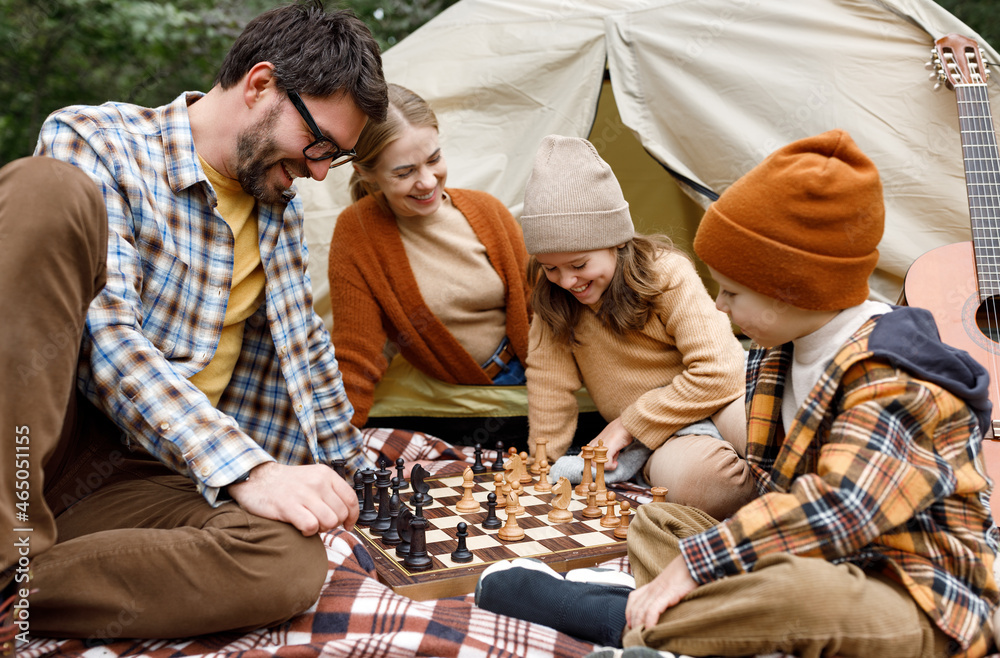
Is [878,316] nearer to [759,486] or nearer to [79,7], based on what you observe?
[759,486]

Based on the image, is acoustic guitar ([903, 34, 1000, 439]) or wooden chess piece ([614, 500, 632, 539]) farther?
acoustic guitar ([903, 34, 1000, 439])

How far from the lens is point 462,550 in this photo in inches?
74.3

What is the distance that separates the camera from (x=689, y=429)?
2.42m

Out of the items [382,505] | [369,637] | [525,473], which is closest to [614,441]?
[525,473]

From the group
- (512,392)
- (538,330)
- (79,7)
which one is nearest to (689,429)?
(538,330)

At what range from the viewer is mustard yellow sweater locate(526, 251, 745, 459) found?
2.38 meters

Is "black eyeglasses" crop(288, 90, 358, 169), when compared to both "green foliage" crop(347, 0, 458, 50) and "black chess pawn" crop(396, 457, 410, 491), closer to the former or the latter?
"black chess pawn" crop(396, 457, 410, 491)

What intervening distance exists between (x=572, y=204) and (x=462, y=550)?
1006 millimetres

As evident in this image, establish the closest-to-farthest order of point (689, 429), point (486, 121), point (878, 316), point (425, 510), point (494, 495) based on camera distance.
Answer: point (878, 316) → point (494, 495) → point (425, 510) → point (689, 429) → point (486, 121)

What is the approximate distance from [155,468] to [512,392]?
4.64ft

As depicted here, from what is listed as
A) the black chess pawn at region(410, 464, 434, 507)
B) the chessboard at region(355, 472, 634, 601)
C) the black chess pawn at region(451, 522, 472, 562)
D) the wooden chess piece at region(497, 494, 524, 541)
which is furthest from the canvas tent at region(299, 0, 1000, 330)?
the black chess pawn at region(451, 522, 472, 562)

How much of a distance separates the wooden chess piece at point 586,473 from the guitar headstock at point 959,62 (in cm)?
164

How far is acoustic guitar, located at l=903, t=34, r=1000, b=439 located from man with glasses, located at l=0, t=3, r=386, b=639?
1.71 m

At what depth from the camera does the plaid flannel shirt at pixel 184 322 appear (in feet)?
5.36
